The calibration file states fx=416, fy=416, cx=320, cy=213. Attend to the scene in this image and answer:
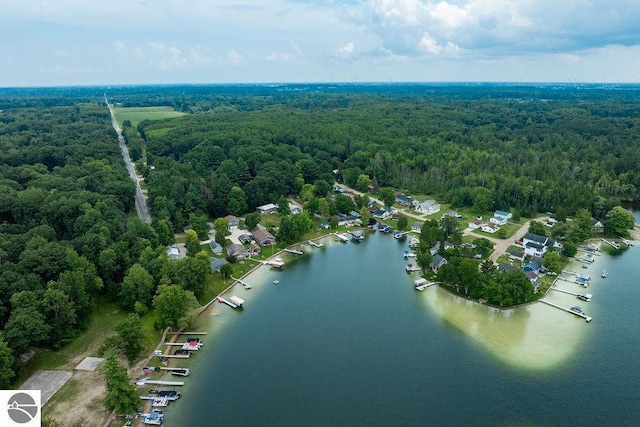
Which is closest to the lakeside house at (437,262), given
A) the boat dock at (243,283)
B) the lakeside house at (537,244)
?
the lakeside house at (537,244)

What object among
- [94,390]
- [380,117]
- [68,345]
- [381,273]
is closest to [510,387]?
[381,273]

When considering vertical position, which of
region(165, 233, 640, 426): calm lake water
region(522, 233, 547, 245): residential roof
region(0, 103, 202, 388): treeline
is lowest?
region(165, 233, 640, 426): calm lake water

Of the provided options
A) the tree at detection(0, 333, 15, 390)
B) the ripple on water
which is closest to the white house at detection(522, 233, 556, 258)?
the ripple on water

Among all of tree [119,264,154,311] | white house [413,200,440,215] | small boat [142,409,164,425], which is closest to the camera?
small boat [142,409,164,425]

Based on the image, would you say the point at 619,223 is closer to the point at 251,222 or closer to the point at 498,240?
the point at 498,240

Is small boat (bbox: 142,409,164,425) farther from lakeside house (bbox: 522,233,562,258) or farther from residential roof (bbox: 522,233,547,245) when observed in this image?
residential roof (bbox: 522,233,547,245)

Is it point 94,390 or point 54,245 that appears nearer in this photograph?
point 94,390

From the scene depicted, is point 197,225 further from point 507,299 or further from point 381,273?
point 507,299
